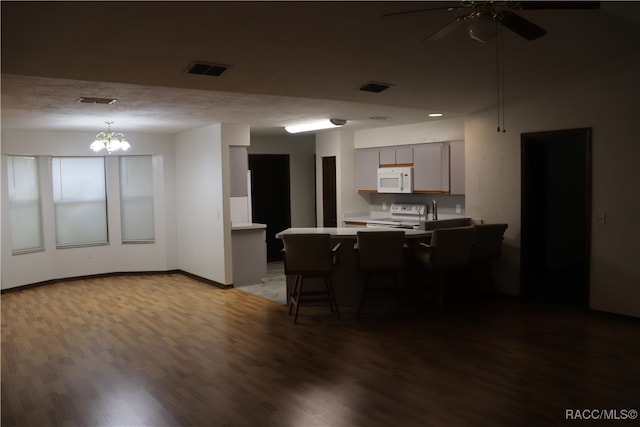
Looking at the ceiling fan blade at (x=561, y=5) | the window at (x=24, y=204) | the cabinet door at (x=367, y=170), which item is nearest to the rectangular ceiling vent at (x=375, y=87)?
the ceiling fan blade at (x=561, y=5)

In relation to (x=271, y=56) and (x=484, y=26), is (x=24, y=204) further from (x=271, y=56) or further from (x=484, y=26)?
(x=484, y=26)

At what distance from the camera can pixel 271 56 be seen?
12.4 feet

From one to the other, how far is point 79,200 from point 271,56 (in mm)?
5908

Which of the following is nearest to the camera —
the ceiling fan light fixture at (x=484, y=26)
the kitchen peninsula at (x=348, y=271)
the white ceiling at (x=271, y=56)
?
the ceiling fan light fixture at (x=484, y=26)

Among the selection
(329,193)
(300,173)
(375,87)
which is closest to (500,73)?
(375,87)

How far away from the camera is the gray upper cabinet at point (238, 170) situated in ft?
24.6

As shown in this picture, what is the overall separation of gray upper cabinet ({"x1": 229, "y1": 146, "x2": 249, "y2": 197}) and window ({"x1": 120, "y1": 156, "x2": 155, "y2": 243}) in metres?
1.98

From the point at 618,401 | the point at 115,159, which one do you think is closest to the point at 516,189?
the point at 618,401

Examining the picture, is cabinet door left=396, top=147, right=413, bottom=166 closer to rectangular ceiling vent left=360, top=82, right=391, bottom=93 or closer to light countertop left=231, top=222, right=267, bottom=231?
light countertop left=231, top=222, right=267, bottom=231

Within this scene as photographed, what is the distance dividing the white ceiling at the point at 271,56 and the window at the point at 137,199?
251 centimetres

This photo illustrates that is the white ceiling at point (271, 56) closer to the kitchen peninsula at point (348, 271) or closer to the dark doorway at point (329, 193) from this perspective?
the kitchen peninsula at point (348, 271)

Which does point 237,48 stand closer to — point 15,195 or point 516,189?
point 516,189

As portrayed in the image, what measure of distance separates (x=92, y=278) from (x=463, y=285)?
231 inches

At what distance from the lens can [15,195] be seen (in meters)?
7.64
